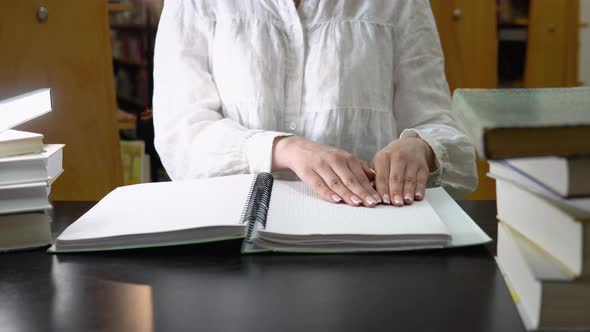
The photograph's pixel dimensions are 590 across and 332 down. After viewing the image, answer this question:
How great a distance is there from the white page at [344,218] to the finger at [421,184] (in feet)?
0.07

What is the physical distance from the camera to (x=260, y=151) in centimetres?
106

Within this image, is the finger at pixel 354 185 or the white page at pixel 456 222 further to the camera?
the finger at pixel 354 185

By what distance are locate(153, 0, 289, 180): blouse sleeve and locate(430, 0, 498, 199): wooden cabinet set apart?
131cm

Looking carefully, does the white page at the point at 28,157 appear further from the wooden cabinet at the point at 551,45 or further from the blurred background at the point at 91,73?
the wooden cabinet at the point at 551,45

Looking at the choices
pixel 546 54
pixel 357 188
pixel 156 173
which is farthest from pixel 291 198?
pixel 546 54

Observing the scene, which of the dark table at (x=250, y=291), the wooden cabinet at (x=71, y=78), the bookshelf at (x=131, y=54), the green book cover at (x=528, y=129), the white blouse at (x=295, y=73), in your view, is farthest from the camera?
the bookshelf at (x=131, y=54)

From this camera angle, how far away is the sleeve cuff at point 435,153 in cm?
107

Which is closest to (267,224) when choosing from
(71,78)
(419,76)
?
(419,76)

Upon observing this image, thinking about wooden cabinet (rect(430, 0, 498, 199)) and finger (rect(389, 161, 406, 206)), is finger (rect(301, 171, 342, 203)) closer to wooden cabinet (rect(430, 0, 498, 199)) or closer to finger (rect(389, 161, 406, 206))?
finger (rect(389, 161, 406, 206))

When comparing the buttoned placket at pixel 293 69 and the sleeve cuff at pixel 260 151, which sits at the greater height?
the buttoned placket at pixel 293 69

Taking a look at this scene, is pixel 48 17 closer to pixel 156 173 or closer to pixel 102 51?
pixel 102 51

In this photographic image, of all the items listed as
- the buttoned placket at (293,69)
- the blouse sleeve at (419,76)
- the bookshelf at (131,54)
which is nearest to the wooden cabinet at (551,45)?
the bookshelf at (131,54)

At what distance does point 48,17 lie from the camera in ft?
5.90

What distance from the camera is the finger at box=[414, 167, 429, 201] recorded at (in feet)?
2.77
